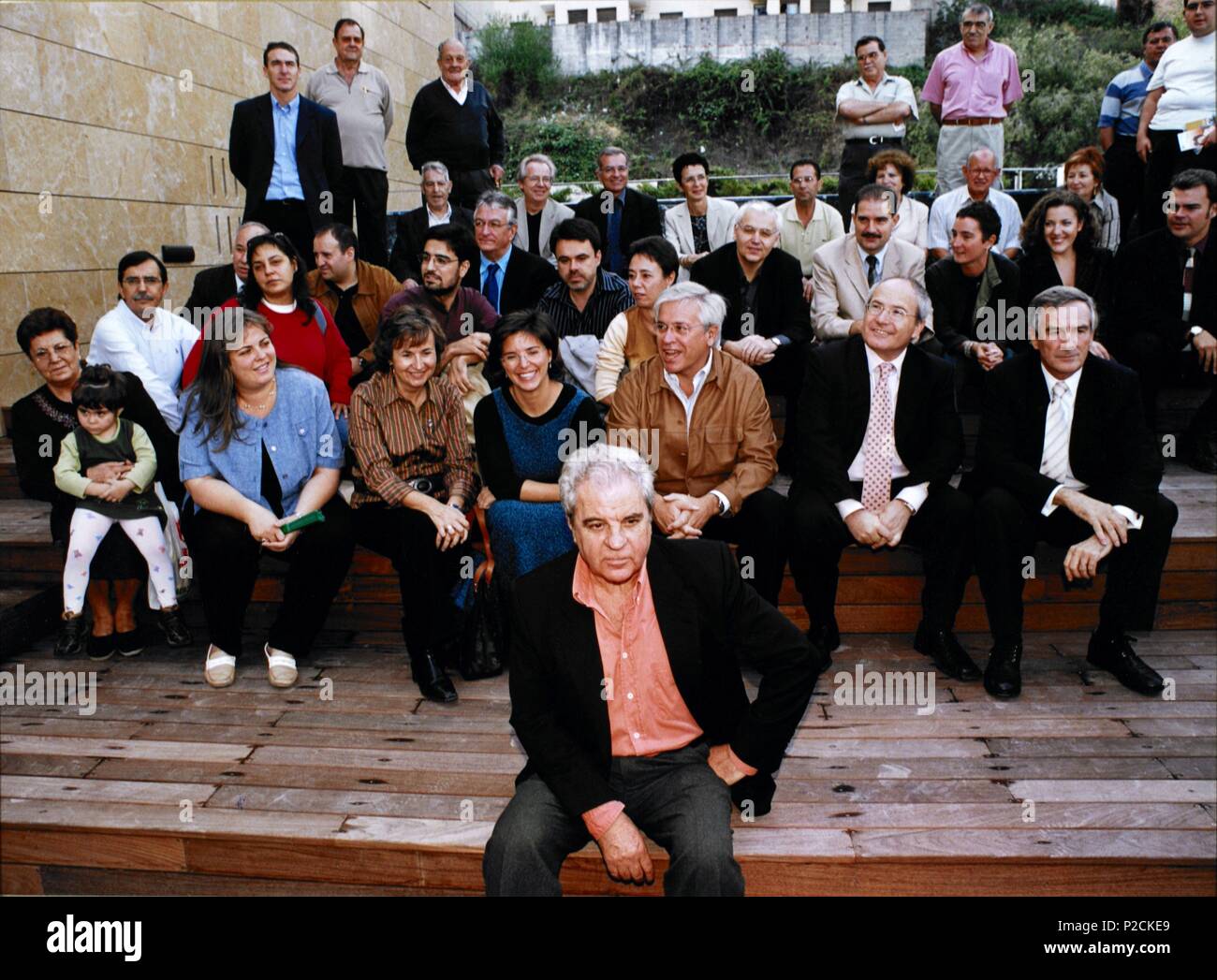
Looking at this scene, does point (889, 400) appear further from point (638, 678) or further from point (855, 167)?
point (855, 167)

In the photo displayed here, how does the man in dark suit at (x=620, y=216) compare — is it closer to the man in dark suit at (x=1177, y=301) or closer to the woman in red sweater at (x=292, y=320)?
the woman in red sweater at (x=292, y=320)

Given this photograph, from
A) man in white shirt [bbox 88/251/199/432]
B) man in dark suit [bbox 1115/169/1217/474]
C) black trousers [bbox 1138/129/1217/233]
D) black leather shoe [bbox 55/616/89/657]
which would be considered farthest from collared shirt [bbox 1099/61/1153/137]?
black leather shoe [bbox 55/616/89/657]

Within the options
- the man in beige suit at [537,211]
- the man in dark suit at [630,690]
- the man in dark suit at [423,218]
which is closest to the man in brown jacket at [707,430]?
the man in dark suit at [630,690]

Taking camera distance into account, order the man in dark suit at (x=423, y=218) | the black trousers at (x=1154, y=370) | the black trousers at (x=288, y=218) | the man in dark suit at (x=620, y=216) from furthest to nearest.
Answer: the man in dark suit at (x=620, y=216)
the black trousers at (x=288, y=218)
the man in dark suit at (x=423, y=218)
the black trousers at (x=1154, y=370)

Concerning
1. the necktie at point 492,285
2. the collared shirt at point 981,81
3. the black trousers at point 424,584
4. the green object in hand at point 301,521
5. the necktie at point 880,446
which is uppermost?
the collared shirt at point 981,81

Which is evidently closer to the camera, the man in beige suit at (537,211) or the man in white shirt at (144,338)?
the man in white shirt at (144,338)

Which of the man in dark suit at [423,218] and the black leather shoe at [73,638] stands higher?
the man in dark suit at [423,218]

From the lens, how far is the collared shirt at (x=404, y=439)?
3.62 metres

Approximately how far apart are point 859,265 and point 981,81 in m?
2.72

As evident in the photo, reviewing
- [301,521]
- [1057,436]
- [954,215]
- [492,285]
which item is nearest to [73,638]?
[301,521]

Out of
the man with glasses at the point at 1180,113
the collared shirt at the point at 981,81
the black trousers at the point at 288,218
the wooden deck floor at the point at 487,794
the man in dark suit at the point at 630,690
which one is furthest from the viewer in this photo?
the collared shirt at the point at 981,81

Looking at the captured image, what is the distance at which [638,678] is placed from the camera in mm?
2305

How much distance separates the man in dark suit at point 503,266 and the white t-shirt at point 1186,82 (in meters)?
3.68
